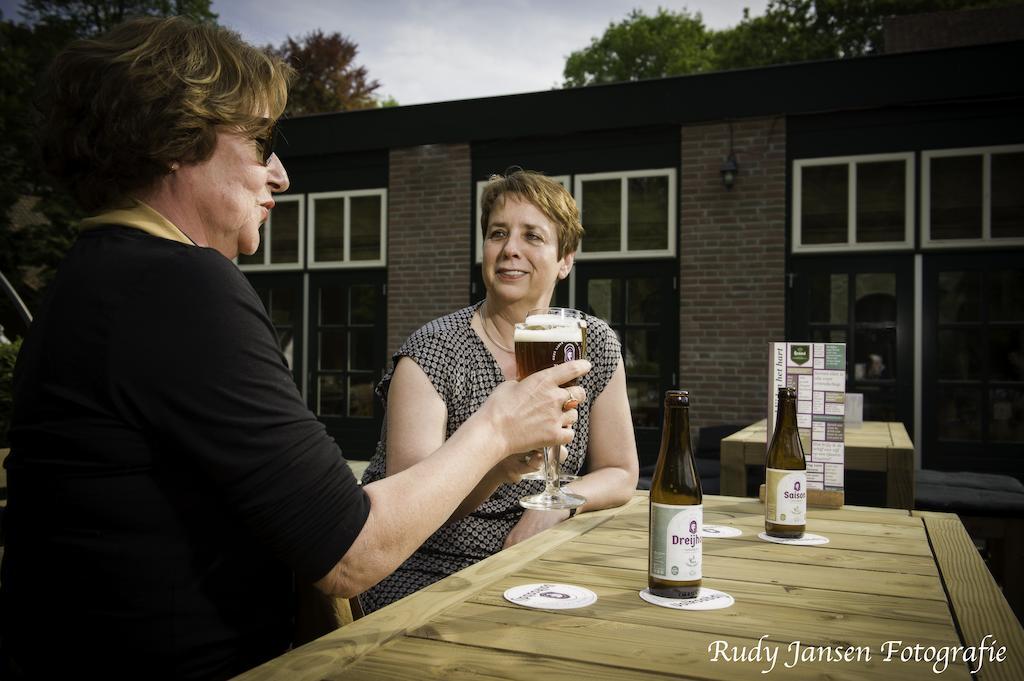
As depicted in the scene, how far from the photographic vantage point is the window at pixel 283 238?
902cm

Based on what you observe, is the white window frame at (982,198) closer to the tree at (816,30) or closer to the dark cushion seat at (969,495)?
the dark cushion seat at (969,495)

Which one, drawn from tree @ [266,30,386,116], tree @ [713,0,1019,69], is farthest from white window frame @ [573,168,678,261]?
tree @ [713,0,1019,69]

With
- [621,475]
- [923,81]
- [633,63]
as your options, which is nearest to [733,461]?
[621,475]

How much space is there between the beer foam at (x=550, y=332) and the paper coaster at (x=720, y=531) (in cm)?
54

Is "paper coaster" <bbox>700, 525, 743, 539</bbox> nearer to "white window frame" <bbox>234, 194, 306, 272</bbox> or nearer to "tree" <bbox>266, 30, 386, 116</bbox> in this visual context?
"white window frame" <bbox>234, 194, 306, 272</bbox>

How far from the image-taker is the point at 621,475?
201cm

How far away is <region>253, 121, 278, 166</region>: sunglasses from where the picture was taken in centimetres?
120

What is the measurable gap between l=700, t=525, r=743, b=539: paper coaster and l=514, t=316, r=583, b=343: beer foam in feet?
1.78

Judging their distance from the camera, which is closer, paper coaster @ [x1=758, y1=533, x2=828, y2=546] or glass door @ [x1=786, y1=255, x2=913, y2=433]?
paper coaster @ [x1=758, y1=533, x2=828, y2=546]

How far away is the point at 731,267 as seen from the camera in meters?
7.05

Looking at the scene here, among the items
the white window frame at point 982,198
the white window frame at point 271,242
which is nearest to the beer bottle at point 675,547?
the white window frame at point 982,198

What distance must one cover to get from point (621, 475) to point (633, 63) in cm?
2497

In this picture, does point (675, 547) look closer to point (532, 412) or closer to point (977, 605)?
point (532, 412)

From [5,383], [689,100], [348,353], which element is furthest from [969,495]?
[348,353]
